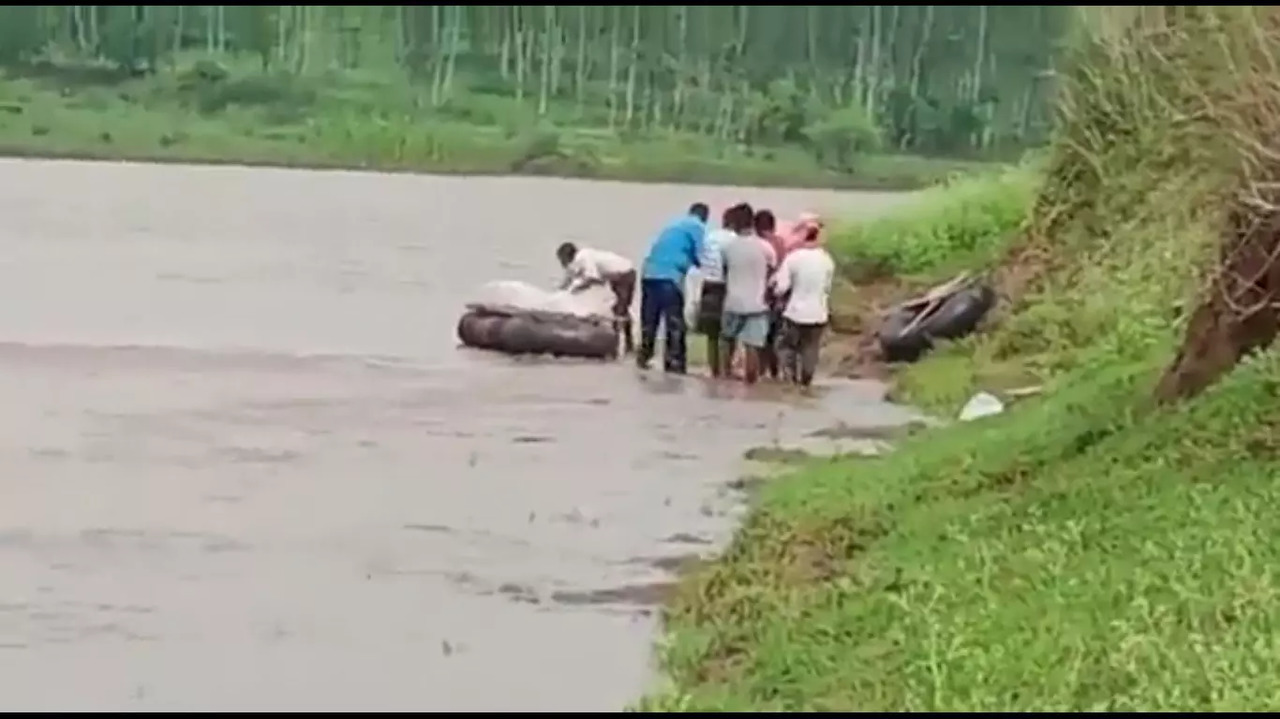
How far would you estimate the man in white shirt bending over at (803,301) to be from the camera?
723 inches

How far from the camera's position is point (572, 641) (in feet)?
33.4

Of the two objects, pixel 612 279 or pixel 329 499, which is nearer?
pixel 329 499

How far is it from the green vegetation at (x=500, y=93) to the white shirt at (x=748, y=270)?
386 inches

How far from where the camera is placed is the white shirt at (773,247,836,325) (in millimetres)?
18375

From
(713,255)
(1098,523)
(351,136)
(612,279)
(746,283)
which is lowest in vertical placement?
(351,136)

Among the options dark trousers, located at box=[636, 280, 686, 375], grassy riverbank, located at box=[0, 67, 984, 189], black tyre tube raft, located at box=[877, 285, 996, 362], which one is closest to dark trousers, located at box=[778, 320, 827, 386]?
dark trousers, located at box=[636, 280, 686, 375]

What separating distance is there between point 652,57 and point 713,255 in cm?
2743

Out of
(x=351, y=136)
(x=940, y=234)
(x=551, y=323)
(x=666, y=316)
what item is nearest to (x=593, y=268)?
(x=551, y=323)

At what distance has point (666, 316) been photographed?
1967 centimetres

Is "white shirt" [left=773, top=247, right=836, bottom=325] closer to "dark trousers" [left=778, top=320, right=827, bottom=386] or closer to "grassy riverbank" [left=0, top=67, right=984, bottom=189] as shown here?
"dark trousers" [left=778, top=320, right=827, bottom=386]

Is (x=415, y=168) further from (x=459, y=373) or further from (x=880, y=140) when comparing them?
(x=459, y=373)

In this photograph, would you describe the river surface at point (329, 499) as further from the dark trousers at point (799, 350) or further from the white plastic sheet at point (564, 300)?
the white plastic sheet at point (564, 300)

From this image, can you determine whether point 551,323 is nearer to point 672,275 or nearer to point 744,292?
point 672,275

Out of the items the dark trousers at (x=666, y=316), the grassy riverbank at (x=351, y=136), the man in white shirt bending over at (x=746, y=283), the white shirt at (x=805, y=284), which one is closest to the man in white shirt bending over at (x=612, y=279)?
the dark trousers at (x=666, y=316)
